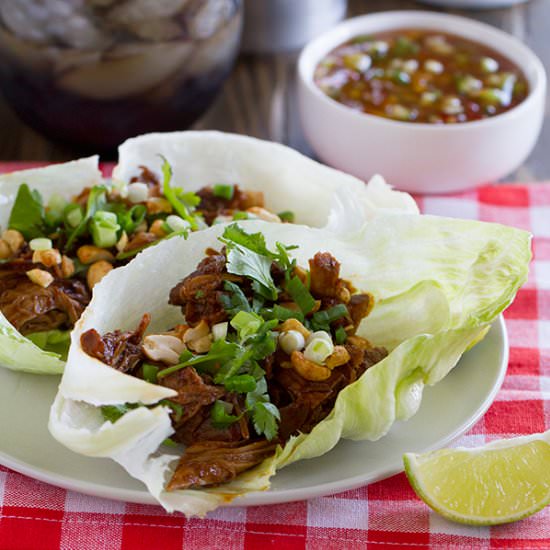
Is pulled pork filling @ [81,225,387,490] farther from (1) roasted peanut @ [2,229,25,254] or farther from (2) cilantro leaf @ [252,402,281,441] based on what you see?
(1) roasted peanut @ [2,229,25,254]

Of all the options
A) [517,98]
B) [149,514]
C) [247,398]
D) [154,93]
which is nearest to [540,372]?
[247,398]

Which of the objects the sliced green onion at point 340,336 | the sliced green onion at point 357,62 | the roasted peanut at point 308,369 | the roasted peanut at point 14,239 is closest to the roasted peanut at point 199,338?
the roasted peanut at point 308,369

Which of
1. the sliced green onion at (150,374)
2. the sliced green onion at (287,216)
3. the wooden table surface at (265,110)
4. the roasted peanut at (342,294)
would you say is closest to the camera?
the sliced green onion at (150,374)

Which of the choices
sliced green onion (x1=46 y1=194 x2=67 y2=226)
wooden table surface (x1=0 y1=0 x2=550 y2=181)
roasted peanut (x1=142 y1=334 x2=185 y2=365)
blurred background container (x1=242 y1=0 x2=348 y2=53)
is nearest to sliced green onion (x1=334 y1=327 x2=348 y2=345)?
roasted peanut (x1=142 y1=334 x2=185 y2=365)

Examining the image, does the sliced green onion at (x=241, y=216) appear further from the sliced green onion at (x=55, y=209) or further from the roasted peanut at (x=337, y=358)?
the roasted peanut at (x=337, y=358)

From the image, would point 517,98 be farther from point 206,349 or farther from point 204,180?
point 206,349

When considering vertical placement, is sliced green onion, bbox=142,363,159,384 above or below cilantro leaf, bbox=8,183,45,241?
above
